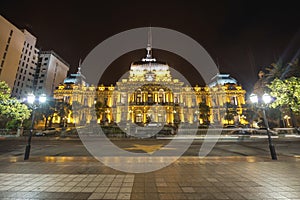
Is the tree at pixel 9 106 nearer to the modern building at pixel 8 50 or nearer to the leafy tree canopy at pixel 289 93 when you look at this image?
the leafy tree canopy at pixel 289 93

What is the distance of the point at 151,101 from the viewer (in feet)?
203

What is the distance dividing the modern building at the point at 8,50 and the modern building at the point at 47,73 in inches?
883

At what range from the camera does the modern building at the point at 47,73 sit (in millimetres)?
79956

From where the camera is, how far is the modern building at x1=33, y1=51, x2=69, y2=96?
80.0m

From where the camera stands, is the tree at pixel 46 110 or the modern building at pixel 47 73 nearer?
the tree at pixel 46 110

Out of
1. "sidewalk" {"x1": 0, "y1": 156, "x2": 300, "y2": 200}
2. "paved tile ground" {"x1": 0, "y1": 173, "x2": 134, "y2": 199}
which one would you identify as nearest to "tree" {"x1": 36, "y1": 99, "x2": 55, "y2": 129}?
"sidewalk" {"x1": 0, "y1": 156, "x2": 300, "y2": 200}

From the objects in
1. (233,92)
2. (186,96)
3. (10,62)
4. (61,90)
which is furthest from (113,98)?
(233,92)

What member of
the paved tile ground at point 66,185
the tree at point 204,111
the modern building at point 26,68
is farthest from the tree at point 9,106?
the modern building at point 26,68

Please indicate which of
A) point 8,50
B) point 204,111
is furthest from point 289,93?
point 8,50

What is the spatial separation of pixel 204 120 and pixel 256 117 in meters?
16.8

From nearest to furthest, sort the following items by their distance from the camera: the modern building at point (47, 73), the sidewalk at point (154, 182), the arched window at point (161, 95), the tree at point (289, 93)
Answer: the sidewalk at point (154, 182), the tree at point (289, 93), the arched window at point (161, 95), the modern building at point (47, 73)

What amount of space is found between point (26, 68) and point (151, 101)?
59.9 meters

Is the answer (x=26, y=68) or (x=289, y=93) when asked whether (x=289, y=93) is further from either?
(x=26, y=68)

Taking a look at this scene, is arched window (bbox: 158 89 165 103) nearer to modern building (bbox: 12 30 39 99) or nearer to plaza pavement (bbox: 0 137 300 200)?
plaza pavement (bbox: 0 137 300 200)
